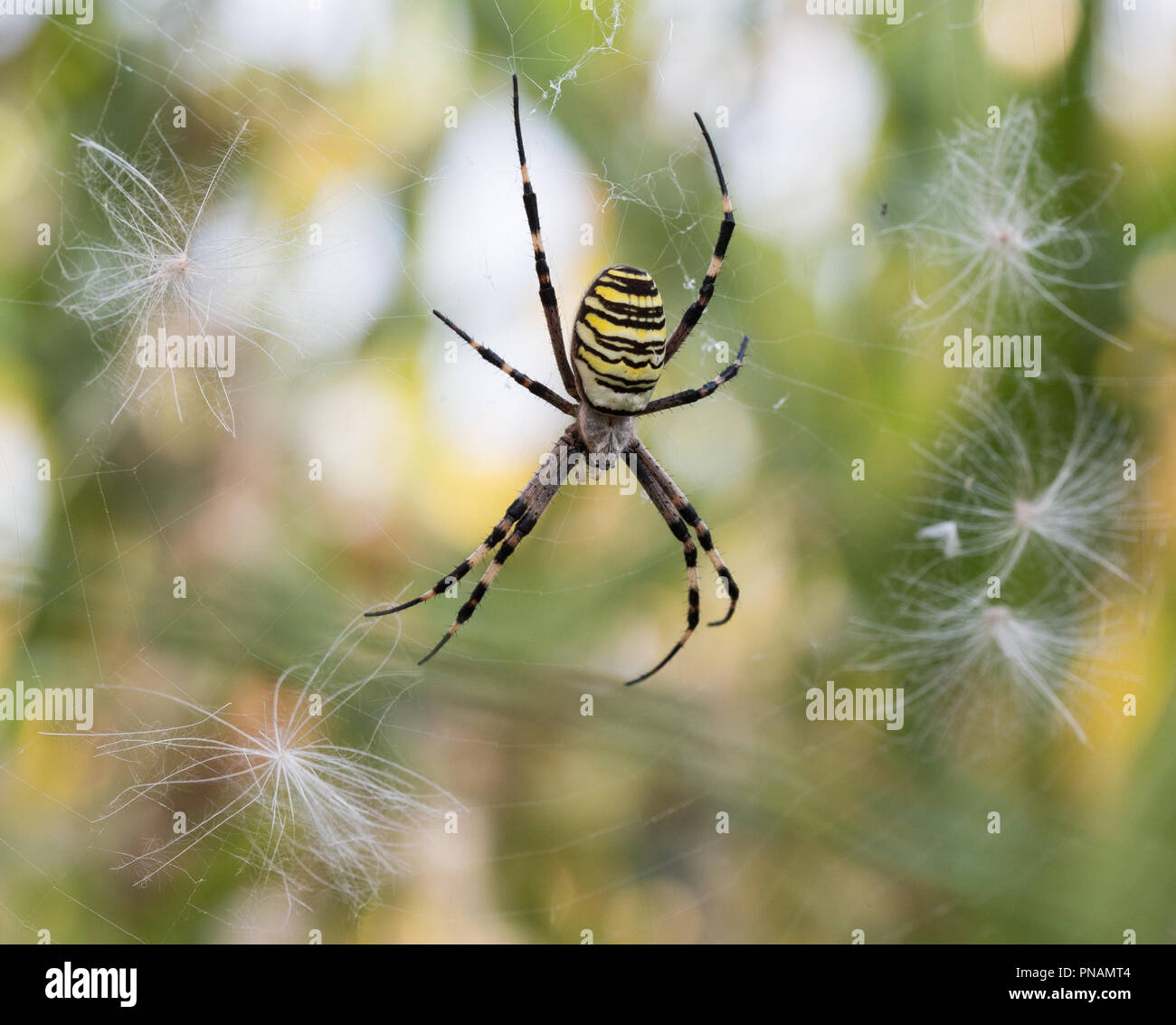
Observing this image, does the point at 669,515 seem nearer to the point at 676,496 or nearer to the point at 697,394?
the point at 676,496

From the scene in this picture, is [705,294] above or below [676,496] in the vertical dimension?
above

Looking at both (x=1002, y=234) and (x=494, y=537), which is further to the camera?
(x=1002, y=234)

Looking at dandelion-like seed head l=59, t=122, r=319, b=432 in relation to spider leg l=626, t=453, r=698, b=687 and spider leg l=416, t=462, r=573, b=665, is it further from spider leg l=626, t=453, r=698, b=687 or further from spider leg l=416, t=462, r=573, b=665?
spider leg l=626, t=453, r=698, b=687

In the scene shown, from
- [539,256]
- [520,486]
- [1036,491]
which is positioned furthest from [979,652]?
[539,256]

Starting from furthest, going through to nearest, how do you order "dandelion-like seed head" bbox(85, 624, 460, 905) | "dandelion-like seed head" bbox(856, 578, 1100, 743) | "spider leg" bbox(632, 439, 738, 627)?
"dandelion-like seed head" bbox(856, 578, 1100, 743), "spider leg" bbox(632, 439, 738, 627), "dandelion-like seed head" bbox(85, 624, 460, 905)

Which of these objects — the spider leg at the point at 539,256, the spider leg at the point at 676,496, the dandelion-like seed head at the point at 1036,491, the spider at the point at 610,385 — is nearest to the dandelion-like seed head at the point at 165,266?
the spider at the point at 610,385

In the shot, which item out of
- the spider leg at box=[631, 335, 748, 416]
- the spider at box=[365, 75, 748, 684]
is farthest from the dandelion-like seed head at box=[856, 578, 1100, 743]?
the spider leg at box=[631, 335, 748, 416]

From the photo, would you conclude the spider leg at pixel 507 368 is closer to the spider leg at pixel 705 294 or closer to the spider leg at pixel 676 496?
the spider leg at pixel 705 294
